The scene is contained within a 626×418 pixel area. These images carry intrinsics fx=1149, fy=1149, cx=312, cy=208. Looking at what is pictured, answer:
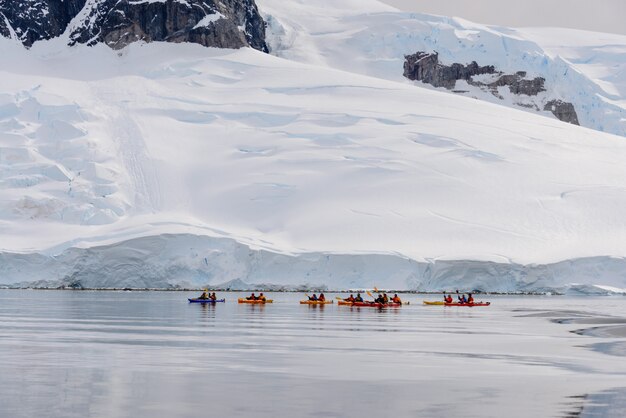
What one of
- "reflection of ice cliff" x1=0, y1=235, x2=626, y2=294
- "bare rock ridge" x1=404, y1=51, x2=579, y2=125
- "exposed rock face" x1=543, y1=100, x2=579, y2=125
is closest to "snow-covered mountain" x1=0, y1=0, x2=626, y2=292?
"reflection of ice cliff" x1=0, y1=235, x2=626, y2=294

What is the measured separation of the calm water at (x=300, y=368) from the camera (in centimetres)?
1683

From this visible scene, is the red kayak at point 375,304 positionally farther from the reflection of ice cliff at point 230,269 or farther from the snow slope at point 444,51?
the snow slope at point 444,51

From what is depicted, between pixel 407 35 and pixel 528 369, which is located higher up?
pixel 407 35

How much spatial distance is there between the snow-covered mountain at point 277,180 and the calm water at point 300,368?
111ft

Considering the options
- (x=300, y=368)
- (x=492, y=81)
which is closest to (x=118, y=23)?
(x=492, y=81)

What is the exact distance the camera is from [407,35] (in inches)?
5285

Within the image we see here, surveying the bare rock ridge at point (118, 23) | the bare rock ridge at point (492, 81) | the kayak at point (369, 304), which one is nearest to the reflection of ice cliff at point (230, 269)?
the kayak at point (369, 304)

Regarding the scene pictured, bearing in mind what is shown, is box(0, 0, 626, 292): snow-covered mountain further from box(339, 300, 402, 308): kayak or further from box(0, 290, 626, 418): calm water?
box(0, 290, 626, 418): calm water

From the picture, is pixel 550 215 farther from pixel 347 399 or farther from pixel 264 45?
pixel 347 399

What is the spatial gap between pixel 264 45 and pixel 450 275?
67.2m

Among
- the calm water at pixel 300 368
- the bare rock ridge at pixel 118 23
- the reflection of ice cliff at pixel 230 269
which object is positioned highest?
the bare rock ridge at pixel 118 23

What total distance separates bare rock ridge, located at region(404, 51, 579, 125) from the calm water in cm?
10190

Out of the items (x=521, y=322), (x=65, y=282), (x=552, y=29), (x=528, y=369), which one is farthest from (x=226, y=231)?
(x=552, y=29)

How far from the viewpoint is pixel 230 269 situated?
7275cm
